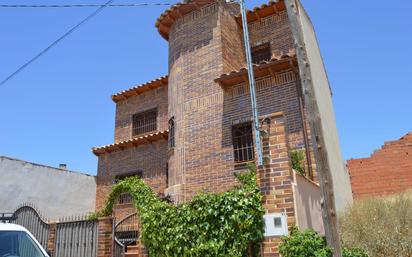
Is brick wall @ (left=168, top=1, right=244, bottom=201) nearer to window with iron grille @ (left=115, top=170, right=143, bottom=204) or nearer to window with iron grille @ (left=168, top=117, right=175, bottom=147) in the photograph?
window with iron grille @ (left=168, top=117, right=175, bottom=147)

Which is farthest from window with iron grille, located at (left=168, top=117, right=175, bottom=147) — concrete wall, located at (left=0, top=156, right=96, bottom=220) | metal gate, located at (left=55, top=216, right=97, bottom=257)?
concrete wall, located at (left=0, top=156, right=96, bottom=220)

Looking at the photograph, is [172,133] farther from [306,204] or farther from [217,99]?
[306,204]

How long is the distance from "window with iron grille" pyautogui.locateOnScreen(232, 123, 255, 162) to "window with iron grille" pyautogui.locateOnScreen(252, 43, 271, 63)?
3932 millimetres

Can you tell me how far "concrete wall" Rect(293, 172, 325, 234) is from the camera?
6371mm

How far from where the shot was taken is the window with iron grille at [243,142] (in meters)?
11.0

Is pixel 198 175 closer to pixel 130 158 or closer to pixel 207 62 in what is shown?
pixel 207 62

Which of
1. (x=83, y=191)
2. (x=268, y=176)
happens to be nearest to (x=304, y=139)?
(x=268, y=176)

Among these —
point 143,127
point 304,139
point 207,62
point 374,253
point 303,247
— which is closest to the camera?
point 303,247

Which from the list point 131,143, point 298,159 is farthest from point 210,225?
point 131,143

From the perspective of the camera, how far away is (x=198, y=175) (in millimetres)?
11539

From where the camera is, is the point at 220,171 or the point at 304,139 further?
the point at 220,171

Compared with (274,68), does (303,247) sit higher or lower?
lower

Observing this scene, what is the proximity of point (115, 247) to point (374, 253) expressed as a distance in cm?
636

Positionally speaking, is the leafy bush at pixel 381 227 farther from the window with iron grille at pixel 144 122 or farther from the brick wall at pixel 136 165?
the window with iron grille at pixel 144 122
